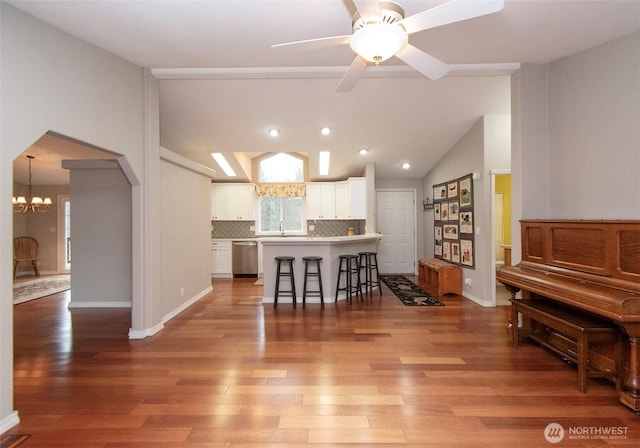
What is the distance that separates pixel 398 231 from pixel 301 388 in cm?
547

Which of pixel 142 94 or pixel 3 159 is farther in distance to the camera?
pixel 142 94

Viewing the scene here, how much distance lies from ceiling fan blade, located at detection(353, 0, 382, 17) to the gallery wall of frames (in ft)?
12.4

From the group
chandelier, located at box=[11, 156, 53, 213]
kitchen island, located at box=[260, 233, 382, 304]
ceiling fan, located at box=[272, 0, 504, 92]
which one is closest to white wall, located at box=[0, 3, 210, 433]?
kitchen island, located at box=[260, 233, 382, 304]

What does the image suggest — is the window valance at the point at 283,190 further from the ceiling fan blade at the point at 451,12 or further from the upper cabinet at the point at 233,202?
the ceiling fan blade at the point at 451,12

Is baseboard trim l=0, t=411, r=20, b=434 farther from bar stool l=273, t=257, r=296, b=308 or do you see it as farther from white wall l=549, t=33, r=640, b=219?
white wall l=549, t=33, r=640, b=219

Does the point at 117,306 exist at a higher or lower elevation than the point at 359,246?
lower

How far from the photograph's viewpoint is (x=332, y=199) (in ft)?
23.6

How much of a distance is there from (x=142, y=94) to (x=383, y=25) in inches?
116

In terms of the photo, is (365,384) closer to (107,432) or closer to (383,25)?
(107,432)

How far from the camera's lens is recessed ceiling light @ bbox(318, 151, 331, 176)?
6035 millimetres

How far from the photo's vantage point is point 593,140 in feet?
9.53

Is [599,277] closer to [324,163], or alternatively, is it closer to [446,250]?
[446,250]

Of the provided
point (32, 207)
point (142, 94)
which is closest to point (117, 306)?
point (142, 94)

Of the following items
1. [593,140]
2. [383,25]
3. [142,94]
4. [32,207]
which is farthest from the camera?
[32,207]
